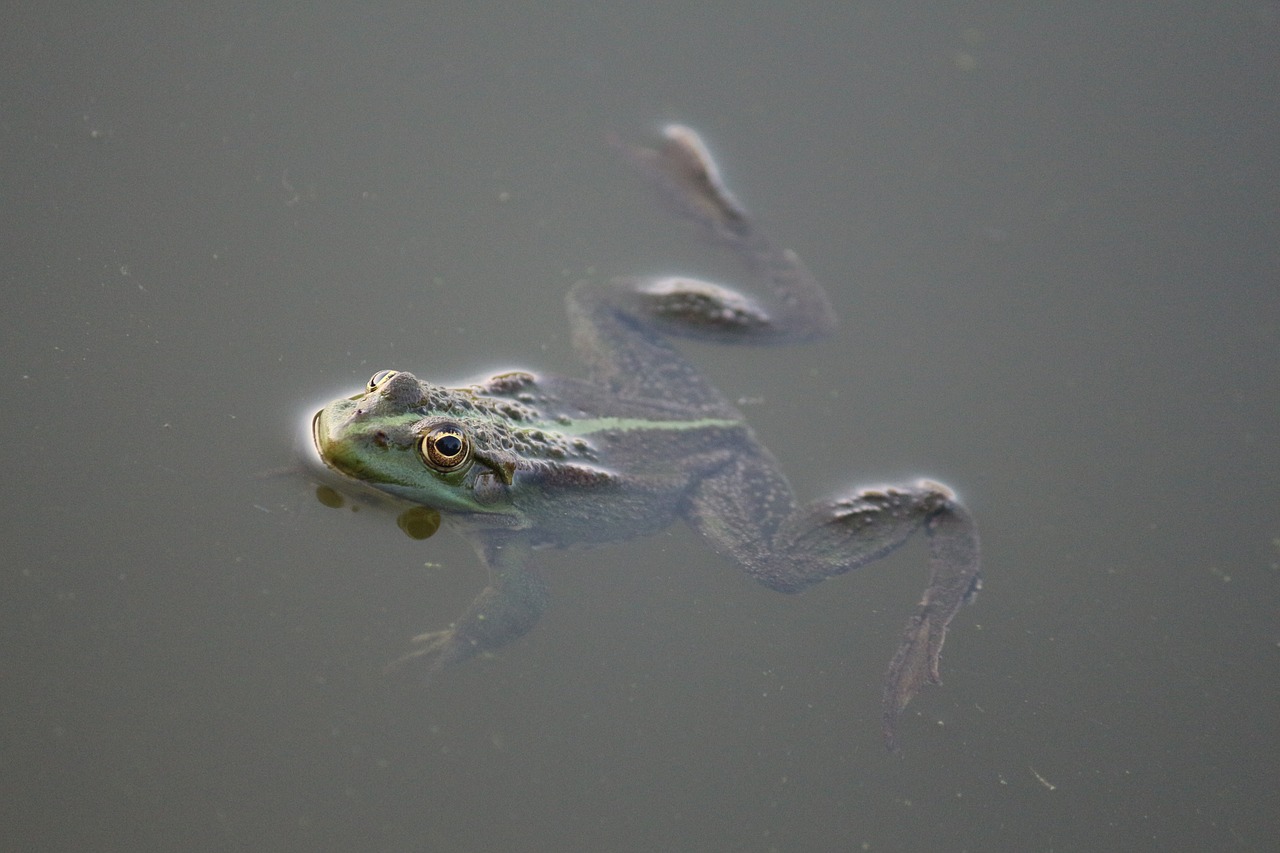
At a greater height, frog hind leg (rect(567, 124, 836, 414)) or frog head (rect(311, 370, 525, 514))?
frog hind leg (rect(567, 124, 836, 414))

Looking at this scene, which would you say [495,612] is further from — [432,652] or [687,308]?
[687,308]

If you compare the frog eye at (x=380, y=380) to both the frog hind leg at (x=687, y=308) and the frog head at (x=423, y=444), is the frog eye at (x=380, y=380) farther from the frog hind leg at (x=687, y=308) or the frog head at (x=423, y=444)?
the frog hind leg at (x=687, y=308)

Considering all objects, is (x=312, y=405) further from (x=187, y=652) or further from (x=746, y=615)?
(x=746, y=615)

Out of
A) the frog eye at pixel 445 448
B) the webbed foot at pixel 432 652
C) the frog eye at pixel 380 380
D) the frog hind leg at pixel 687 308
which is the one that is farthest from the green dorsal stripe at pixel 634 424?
the webbed foot at pixel 432 652

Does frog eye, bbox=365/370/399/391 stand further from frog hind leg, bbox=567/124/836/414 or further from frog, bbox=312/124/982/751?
frog hind leg, bbox=567/124/836/414

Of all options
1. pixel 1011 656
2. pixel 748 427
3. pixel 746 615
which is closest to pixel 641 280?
pixel 748 427

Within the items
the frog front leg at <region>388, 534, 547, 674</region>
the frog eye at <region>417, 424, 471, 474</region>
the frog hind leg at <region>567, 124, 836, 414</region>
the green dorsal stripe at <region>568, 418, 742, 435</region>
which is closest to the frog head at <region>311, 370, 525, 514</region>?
the frog eye at <region>417, 424, 471, 474</region>

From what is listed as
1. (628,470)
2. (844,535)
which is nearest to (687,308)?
(628,470)
